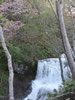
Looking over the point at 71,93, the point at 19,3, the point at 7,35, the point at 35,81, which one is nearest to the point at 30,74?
the point at 35,81

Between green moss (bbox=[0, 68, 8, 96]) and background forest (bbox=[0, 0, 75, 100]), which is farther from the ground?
background forest (bbox=[0, 0, 75, 100])

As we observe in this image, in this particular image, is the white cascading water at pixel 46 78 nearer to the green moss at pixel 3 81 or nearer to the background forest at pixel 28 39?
the background forest at pixel 28 39

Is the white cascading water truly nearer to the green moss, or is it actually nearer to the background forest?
the background forest

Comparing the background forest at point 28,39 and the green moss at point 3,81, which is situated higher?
the background forest at point 28,39

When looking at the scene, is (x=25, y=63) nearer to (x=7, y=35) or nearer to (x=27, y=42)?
(x=27, y=42)

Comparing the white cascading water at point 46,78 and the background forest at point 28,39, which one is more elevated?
the background forest at point 28,39

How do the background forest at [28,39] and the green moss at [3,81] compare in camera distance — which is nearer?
the background forest at [28,39]

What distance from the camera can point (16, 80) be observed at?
12.5 metres

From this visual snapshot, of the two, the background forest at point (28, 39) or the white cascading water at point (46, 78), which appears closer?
the background forest at point (28, 39)

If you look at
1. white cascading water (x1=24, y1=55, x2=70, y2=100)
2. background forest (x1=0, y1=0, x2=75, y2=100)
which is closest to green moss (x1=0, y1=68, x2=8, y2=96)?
background forest (x1=0, y1=0, x2=75, y2=100)

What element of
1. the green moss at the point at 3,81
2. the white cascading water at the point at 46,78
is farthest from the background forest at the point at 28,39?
the white cascading water at the point at 46,78

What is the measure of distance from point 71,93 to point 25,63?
25.6ft

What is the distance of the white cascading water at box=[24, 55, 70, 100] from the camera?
436 inches

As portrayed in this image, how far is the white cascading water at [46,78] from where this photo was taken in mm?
11078
